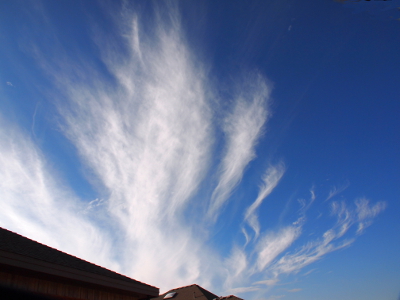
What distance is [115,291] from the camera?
24.5ft

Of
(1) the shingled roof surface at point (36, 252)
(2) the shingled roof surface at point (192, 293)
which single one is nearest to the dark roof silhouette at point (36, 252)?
(1) the shingled roof surface at point (36, 252)

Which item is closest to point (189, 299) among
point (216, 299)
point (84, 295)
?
point (216, 299)

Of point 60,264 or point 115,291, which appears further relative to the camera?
point 115,291

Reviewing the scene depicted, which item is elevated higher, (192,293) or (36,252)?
(192,293)

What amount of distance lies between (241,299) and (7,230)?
2732 centimetres

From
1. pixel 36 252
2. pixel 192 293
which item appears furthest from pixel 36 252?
pixel 192 293

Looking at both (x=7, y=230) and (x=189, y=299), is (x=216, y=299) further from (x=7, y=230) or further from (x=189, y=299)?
(x=7, y=230)

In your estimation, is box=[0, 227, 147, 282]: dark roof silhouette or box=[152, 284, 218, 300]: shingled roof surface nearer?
box=[0, 227, 147, 282]: dark roof silhouette

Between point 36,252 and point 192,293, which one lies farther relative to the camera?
point 192,293

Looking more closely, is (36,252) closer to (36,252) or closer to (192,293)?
(36,252)

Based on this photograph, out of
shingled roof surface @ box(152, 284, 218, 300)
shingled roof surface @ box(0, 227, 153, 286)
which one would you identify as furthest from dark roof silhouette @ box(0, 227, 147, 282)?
shingled roof surface @ box(152, 284, 218, 300)

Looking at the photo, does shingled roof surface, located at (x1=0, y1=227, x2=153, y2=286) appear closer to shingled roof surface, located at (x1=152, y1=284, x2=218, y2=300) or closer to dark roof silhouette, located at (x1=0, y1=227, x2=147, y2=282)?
dark roof silhouette, located at (x1=0, y1=227, x2=147, y2=282)

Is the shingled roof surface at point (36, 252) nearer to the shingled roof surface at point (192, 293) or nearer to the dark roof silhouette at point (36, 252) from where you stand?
the dark roof silhouette at point (36, 252)

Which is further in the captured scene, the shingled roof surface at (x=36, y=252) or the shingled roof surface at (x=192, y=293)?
the shingled roof surface at (x=192, y=293)
